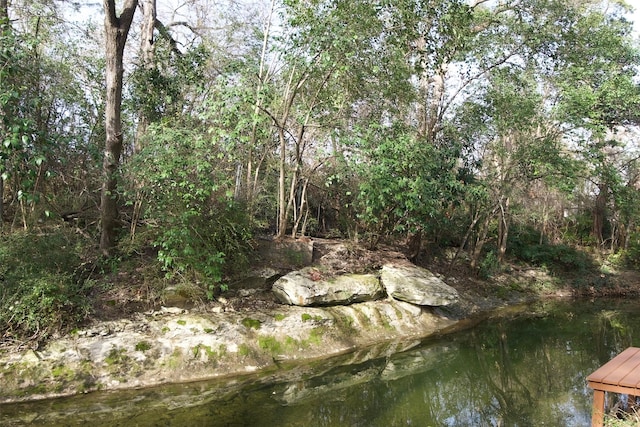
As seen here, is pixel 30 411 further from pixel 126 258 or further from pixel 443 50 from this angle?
pixel 443 50

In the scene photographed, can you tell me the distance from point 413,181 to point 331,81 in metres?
2.89

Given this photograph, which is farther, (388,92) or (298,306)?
(388,92)

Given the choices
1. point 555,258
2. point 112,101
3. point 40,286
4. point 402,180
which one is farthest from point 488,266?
point 40,286

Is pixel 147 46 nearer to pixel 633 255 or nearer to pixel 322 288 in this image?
pixel 322 288

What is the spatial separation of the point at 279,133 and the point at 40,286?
5.86m

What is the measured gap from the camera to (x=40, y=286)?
6.68 meters

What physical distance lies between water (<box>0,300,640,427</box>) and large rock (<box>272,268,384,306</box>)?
1.38 metres

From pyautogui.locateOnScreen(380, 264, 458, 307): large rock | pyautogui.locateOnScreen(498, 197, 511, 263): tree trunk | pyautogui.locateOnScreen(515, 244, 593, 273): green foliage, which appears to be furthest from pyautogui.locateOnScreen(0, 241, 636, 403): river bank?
pyautogui.locateOnScreen(515, 244, 593, 273): green foliage

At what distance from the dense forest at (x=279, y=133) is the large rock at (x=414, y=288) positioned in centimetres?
150

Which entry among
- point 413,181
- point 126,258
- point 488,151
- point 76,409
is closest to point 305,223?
point 413,181

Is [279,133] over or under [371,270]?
over

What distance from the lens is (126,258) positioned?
8.79 metres

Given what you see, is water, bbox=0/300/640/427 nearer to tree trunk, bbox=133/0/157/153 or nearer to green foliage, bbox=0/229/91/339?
green foliage, bbox=0/229/91/339

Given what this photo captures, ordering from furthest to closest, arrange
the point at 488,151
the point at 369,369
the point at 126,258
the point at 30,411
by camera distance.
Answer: the point at 488,151 → the point at 126,258 → the point at 369,369 → the point at 30,411
